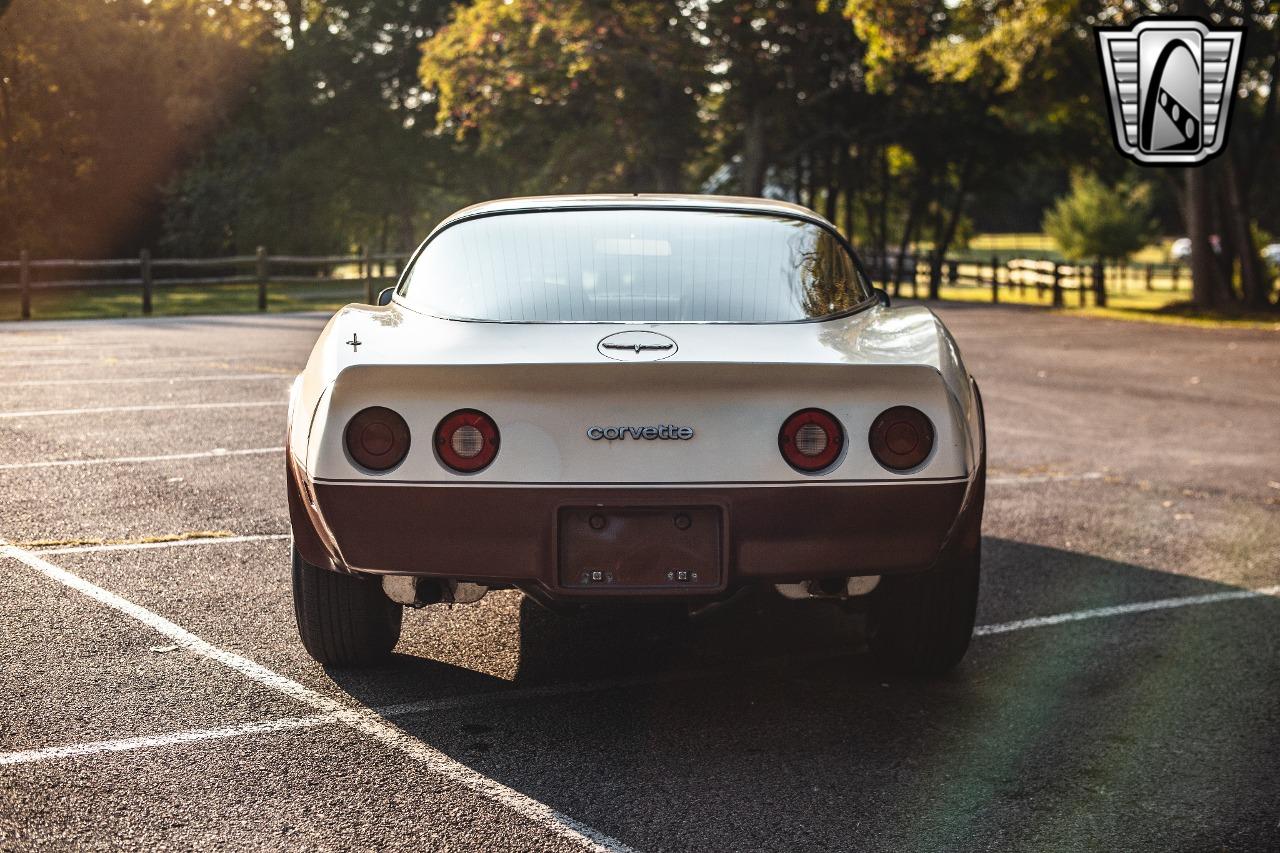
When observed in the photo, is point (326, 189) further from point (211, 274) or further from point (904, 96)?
point (904, 96)

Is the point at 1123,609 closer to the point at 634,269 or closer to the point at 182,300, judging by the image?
the point at 634,269

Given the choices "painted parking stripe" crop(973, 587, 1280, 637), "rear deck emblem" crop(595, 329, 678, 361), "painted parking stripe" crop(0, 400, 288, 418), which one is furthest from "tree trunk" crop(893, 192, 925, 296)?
"rear deck emblem" crop(595, 329, 678, 361)

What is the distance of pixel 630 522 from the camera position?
12.8ft

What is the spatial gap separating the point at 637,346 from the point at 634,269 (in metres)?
→ 0.71

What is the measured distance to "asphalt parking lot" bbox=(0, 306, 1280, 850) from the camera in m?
3.53

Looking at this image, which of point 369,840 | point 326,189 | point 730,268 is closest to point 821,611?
point 730,268

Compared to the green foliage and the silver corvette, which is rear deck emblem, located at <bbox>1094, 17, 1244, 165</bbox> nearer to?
the silver corvette

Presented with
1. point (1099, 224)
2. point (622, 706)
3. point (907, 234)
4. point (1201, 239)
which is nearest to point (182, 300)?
point (907, 234)

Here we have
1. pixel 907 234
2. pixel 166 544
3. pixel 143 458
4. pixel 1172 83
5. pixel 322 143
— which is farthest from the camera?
pixel 322 143

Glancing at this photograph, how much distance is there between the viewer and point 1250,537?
286 inches

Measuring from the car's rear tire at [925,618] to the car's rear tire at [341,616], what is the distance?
5.08ft

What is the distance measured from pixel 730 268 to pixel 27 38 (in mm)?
22629

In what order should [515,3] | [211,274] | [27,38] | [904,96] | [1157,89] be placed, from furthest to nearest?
1. [211,274]
2. [904,96]
3. [515,3]
4. [27,38]
5. [1157,89]

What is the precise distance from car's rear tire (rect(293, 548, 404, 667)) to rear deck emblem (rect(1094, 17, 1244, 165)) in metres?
12.3
